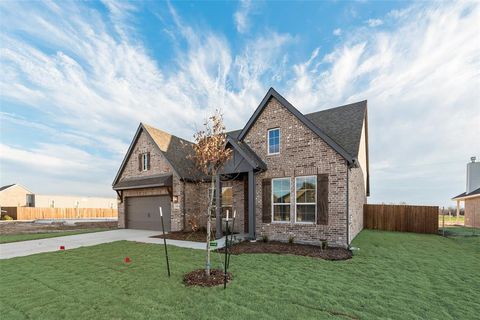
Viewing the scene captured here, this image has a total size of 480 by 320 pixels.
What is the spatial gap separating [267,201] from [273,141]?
9.59 feet

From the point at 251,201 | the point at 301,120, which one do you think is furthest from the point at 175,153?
the point at 301,120

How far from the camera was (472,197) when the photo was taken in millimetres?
19719

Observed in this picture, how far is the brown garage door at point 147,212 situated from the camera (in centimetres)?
1472

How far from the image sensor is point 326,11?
10.2 meters

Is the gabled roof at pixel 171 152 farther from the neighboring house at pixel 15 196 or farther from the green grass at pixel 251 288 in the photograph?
the neighboring house at pixel 15 196

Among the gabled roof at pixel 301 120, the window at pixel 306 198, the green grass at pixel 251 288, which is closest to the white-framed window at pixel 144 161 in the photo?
the gabled roof at pixel 301 120

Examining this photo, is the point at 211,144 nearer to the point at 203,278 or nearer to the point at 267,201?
the point at 203,278

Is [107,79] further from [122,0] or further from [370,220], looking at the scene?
[370,220]

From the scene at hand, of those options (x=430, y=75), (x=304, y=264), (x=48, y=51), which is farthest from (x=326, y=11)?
(x=48, y=51)

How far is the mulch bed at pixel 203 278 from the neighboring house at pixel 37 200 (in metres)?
38.5

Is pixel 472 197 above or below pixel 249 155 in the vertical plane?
below

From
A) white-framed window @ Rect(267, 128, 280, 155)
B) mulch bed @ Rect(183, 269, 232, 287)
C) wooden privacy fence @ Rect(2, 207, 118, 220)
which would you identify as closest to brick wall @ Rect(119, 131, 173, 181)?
white-framed window @ Rect(267, 128, 280, 155)

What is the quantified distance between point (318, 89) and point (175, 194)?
11.0 m

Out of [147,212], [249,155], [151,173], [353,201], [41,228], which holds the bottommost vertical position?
[41,228]
